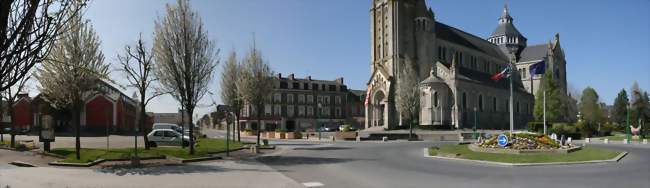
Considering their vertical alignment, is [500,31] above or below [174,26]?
above

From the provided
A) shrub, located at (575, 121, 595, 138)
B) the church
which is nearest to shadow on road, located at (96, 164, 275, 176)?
shrub, located at (575, 121, 595, 138)

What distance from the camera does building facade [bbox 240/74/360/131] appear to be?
4131 inches

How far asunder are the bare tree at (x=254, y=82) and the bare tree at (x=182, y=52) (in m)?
12.6

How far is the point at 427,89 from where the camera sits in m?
76.9

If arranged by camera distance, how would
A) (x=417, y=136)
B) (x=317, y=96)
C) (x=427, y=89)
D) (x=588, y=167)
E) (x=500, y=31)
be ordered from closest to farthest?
(x=588, y=167)
(x=417, y=136)
(x=427, y=89)
(x=317, y=96)
(x=500, y=31)

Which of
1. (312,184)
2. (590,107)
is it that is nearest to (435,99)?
(590,107)

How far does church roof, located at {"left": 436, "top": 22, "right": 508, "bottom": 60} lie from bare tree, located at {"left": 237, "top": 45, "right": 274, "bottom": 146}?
52.6m

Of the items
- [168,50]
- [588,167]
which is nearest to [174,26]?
[168,50]

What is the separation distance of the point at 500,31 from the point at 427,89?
6022 centimetres

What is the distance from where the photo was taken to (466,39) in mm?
101000

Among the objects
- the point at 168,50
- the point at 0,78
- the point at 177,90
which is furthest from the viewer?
the point at 177,90

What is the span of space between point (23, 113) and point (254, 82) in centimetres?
4363

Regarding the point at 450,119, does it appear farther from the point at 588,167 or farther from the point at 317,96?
the point at 588,167

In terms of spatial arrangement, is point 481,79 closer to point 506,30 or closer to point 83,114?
point 506,30
